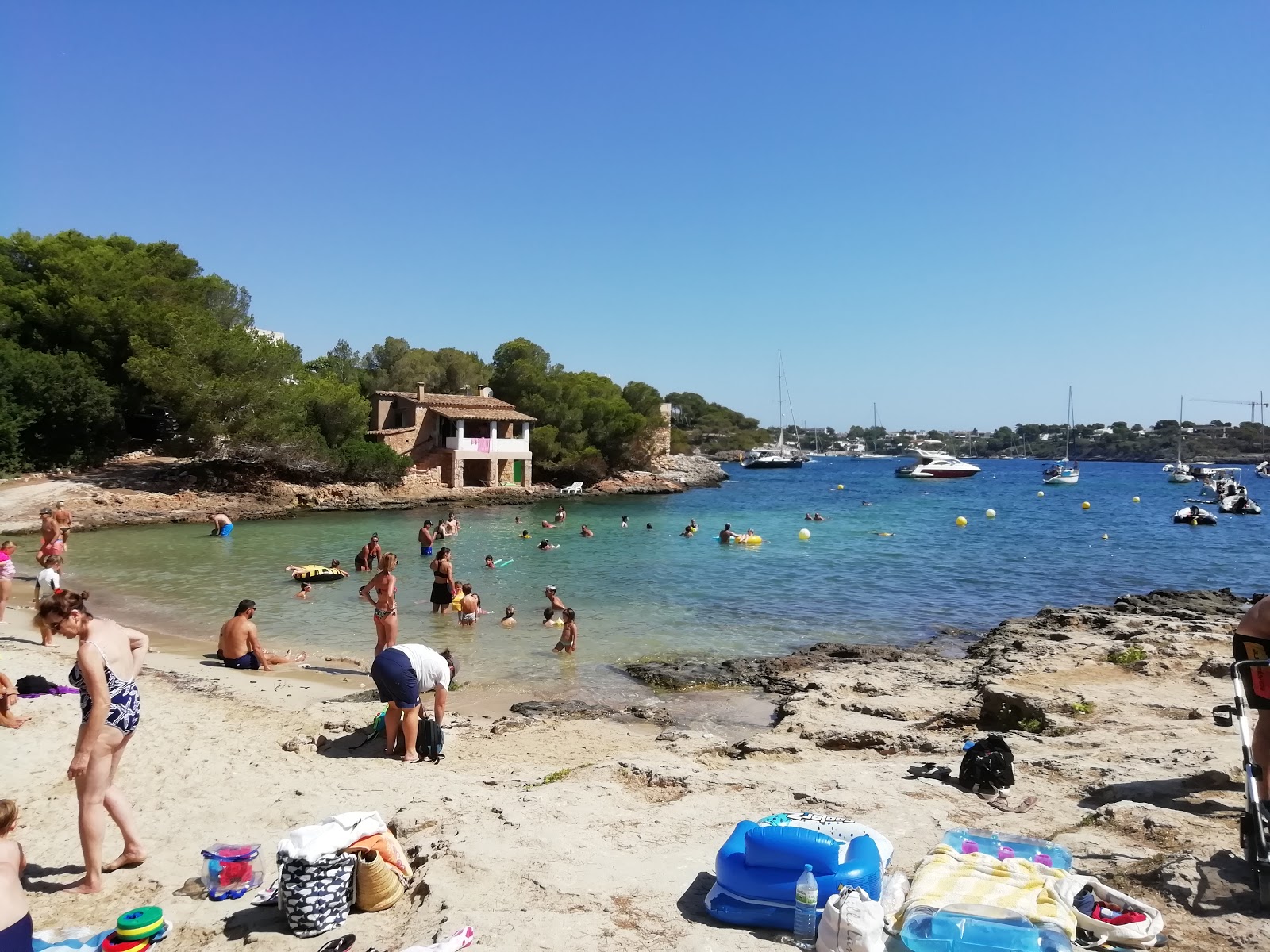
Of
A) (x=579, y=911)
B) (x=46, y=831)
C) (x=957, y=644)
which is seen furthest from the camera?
(x=957, y=644)

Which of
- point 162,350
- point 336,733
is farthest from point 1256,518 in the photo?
point 162,350

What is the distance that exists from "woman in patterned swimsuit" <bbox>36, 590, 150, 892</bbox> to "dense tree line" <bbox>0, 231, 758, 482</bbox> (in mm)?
33936

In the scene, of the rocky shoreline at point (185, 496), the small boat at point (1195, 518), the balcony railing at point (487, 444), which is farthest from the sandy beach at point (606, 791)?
the small boat at point (1195, 518)

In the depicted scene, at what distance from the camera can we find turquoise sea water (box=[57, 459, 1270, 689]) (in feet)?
49.4

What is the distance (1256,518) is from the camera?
1890 inches

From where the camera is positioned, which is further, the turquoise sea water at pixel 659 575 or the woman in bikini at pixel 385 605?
the turquoise sea water at pixel 659 575

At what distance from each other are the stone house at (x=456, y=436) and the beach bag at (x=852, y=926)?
42670 mm

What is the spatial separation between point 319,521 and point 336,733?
2792cm

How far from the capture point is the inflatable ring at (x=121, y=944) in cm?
409

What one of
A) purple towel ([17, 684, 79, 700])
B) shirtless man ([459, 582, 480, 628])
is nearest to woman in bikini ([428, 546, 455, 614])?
shirtless man ([459, 582, 480, 628])

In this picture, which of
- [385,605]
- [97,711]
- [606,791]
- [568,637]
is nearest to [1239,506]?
[568,637]

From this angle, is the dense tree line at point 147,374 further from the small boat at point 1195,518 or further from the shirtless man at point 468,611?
the small boat at point 1195,518

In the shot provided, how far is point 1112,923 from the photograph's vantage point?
3.94m

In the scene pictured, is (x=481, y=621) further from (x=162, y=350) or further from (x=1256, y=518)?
(x=1256, y=518)
